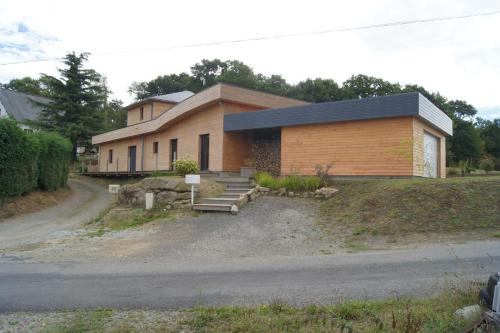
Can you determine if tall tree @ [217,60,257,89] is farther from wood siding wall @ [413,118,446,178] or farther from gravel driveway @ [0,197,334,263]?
gravel driveway @ [0,197,334,263]

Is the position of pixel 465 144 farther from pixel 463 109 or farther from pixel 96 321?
pixel 96 321

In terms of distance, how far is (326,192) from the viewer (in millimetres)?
14586

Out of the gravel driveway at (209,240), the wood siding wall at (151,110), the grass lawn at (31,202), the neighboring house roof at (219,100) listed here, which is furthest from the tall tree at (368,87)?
the gravel driveway at (209,240)

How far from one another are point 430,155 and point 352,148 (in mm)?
4540

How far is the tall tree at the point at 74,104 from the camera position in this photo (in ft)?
106

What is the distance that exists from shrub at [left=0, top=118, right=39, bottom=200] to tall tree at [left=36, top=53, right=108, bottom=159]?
13177 mm

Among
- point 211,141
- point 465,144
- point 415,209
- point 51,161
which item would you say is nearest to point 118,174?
point 51,161

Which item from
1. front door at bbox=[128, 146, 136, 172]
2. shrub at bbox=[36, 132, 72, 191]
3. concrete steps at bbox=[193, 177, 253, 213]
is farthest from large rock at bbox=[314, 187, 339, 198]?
front door at bbox=[128, 146, 136, 172]

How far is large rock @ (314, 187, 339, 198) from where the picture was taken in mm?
14492

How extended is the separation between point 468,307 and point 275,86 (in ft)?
164

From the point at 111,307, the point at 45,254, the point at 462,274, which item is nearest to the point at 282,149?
the point at 45,254

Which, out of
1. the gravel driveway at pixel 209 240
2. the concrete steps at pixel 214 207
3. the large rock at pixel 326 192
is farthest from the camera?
the large rock at pixel 326 192

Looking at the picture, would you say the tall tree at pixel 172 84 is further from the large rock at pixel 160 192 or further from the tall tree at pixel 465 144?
the large rock at pixel 160 192

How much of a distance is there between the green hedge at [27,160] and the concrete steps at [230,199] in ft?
30.6
